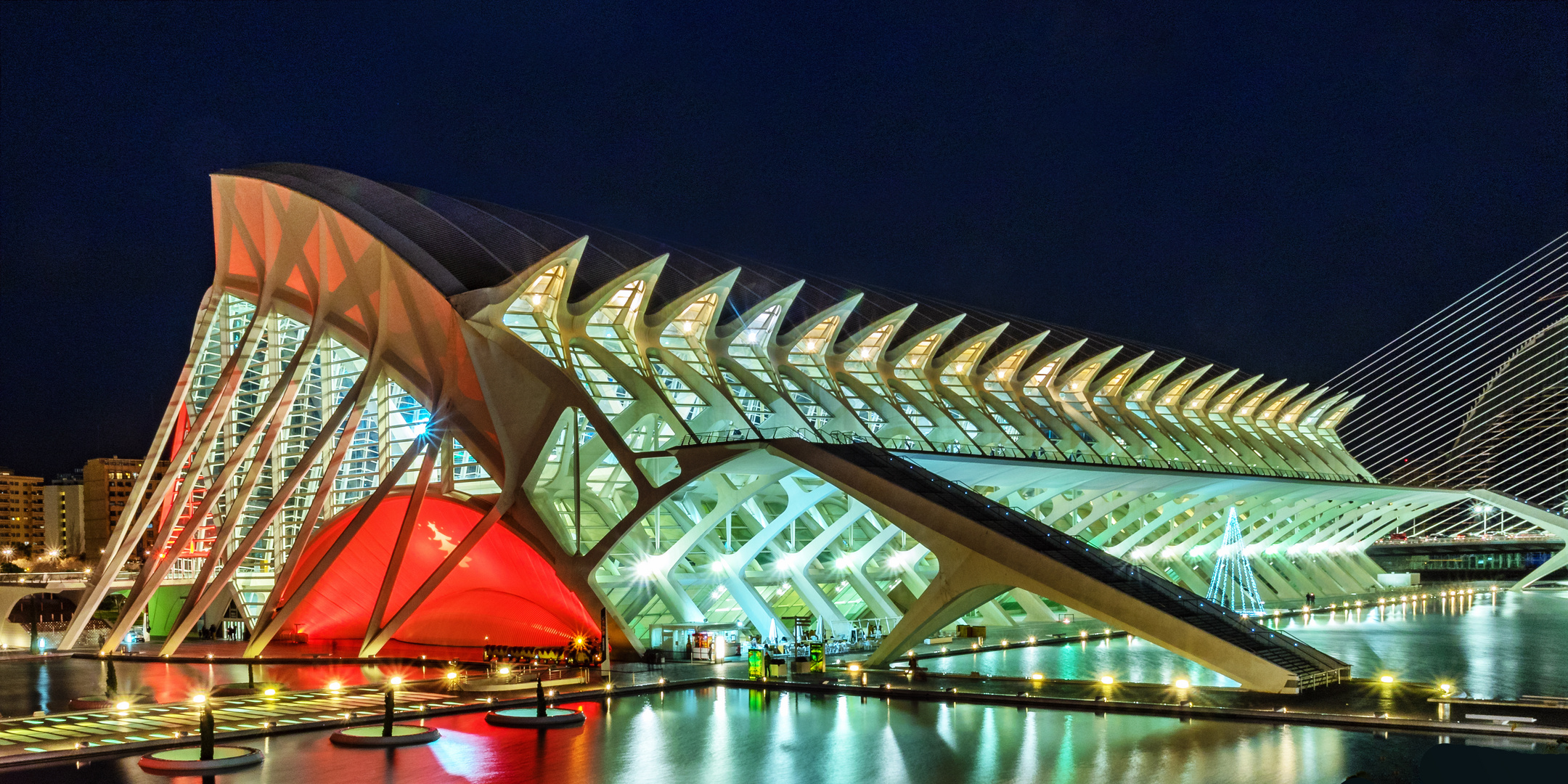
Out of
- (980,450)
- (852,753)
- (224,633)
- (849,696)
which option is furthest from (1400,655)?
(224,633)

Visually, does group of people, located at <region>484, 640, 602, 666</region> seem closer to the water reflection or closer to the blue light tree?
the water reflection

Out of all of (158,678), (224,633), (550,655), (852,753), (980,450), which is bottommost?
(224,633)

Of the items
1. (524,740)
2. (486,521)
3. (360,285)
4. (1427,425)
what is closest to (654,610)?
(486,521)

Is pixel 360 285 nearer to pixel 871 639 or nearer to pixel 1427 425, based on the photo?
pixel 871 639

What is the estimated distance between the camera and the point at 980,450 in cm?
4538

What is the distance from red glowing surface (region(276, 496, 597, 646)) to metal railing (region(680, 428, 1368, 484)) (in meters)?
6.47

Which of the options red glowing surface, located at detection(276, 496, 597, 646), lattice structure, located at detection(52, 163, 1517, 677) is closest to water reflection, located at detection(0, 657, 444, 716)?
lattice structure, located at detection(52, 163, 1517, 677)

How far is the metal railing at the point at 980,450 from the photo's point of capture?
3728 centimetres

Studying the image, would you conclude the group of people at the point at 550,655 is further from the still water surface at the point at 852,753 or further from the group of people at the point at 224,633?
the group of people at the point at 224,633

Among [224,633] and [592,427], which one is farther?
[224,633]

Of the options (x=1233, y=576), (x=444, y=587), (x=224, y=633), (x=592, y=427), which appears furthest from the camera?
(x=1233, y=576)

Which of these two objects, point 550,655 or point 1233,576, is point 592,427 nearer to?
point 550,655

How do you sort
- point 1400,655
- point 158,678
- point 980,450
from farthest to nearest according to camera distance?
point 980,450 → point 158,678 → point 1400,655

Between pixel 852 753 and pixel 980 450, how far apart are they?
27.9 m
